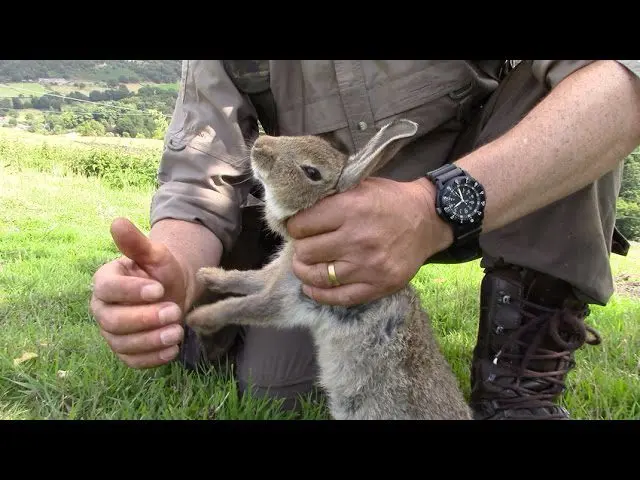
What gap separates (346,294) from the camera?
7.40 feet

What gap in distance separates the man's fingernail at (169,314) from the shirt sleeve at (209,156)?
695 millimetres

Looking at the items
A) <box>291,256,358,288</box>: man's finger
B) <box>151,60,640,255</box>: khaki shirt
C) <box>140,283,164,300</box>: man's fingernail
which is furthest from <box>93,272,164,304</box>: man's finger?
<box>151,60,640,255</box>: khaki shirt

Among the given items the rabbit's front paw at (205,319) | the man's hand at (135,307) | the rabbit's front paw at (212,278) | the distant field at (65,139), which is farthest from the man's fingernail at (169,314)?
the distant field at (65,139)

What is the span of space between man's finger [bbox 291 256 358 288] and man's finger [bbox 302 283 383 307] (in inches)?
0.9

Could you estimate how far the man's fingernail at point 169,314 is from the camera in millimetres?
2223

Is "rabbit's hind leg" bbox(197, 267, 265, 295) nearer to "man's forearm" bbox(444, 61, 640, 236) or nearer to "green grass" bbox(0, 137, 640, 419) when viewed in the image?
"green grass" bbox(0, 137, 640, 419)

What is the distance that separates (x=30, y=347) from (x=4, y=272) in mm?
1259

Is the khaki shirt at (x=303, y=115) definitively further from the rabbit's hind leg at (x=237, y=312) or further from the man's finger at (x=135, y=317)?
the man's finger at (x=135, y=317)

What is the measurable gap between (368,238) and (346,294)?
25 centimetres

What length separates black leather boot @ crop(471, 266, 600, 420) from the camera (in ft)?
9.20

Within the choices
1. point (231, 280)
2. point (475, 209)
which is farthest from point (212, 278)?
point (475, 209)

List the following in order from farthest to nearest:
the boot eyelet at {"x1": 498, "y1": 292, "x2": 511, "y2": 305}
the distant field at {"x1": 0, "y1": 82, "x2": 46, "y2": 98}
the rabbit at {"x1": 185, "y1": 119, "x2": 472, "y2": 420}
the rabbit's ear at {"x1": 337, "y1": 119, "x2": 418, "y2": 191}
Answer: the distant field at {"x1": 0, "y1": 82, "x2": 46, "y2": 98}
the boot eyelet at {"x1": 498, "y1": 292, "x2": 511, "y2": 305}
the rabbit at {"x1": 185, "y1": 119, "x2": 472, "y2": 420}
the rabbit's ear at {"x1": 337, "y1": 119, "x2": 418, "y2": 191}

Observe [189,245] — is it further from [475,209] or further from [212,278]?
[475,209]
